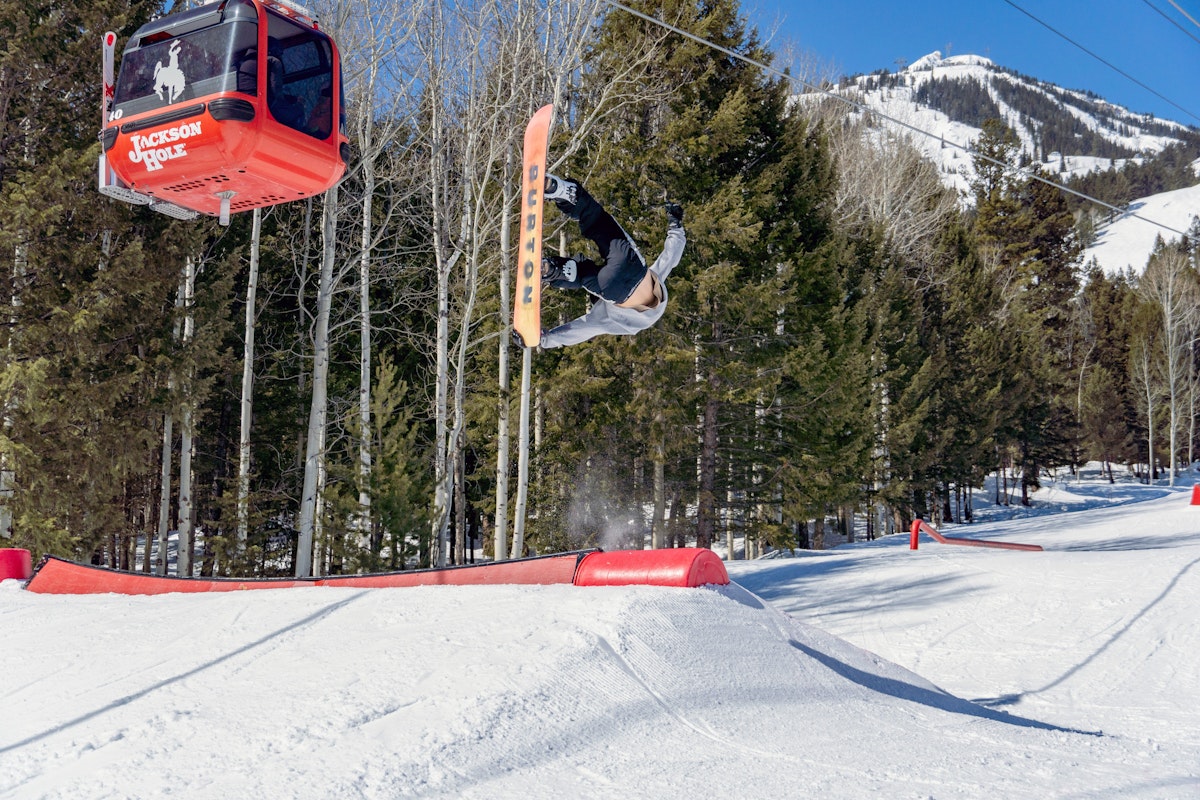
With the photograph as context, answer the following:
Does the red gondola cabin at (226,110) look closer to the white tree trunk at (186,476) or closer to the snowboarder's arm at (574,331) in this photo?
the snowboarder's arm at (574,331)

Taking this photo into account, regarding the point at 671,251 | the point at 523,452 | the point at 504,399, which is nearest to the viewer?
the point at 671,251

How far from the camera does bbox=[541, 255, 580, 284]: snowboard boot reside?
7078 millimetres

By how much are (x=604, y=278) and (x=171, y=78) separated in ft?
14.2

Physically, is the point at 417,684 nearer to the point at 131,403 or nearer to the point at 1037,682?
the point at 1037,682

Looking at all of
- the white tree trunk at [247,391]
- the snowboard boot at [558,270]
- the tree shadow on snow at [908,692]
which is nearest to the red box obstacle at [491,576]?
the tree shadow on snow at [908,692]

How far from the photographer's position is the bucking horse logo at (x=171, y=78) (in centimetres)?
800

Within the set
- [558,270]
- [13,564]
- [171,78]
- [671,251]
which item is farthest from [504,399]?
[558,270]

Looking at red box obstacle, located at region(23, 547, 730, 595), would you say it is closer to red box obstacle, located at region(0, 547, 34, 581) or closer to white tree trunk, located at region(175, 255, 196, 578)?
red box obstacle, located at region(0, 547, 34, 581)

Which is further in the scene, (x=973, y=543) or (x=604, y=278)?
(x=973, y=543)

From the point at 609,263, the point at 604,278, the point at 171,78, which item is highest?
the point at 171,78

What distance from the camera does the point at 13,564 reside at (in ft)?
31.1

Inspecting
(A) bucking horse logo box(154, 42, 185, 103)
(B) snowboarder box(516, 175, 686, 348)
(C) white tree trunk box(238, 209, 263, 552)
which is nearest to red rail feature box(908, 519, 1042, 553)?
(B) snowboarder box(516, 175, 686, 348)

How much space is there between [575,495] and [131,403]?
8.76m

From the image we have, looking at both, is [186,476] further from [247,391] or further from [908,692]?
[908,692]
